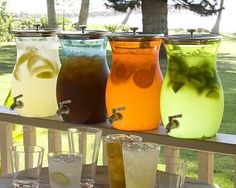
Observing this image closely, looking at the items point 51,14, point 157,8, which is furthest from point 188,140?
point 157,8

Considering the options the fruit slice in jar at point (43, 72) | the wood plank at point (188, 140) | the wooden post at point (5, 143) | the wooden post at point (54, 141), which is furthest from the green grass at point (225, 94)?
the wood plank at point (188, 140)

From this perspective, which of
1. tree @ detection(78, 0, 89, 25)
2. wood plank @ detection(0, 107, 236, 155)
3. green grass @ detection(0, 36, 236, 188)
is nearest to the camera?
wood plank @ detection(0, 107, 236, 155)

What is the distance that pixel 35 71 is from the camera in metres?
1.28

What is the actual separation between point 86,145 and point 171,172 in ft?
0.55

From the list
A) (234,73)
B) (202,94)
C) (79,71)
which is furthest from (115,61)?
(234,73)

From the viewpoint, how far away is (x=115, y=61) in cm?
114

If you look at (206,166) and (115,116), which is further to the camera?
(206,166)

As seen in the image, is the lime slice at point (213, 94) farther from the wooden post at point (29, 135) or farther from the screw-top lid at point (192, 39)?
the wooden post at point (29, 135)

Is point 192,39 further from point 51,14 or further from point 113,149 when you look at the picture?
point 51,14

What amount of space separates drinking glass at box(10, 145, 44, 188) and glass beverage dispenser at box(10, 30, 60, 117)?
0.67 ft

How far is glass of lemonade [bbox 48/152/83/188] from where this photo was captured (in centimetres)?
103

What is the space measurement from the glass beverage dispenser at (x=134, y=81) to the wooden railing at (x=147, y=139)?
4cm

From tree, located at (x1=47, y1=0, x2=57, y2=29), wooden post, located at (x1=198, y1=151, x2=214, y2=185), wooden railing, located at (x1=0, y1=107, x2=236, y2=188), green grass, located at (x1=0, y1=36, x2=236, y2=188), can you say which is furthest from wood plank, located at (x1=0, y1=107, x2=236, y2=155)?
tree, located at (x1=47, y1=0, x2=57, y2=29)

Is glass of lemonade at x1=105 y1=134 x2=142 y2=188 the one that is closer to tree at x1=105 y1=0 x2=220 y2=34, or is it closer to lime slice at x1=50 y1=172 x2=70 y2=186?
lime slice at x1=50 y1=172 x2=70 y2=186
